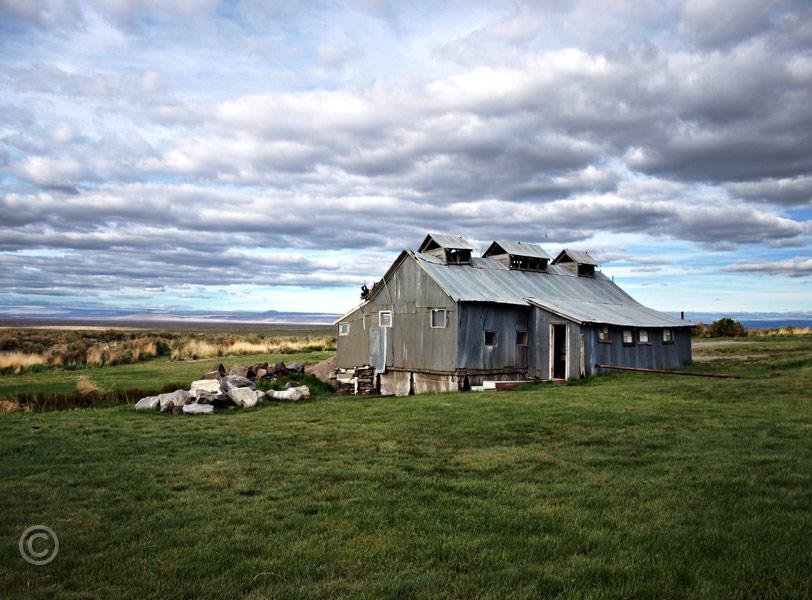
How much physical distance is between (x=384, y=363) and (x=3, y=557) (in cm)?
2558

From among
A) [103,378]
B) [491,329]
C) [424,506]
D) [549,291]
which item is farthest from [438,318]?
[424,506]

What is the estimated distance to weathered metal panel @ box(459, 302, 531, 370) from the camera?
95.2 ft

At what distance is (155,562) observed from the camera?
716 centimetres

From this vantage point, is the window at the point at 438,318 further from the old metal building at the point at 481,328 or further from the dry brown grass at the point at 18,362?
the dry brown grass at the point at 18,362

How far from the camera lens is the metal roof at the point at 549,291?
30.2m

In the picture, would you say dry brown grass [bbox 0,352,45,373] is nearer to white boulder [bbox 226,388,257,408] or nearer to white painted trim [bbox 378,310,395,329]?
white boulder [bbox 226,388,257,408]

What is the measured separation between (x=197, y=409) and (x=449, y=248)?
1642cm

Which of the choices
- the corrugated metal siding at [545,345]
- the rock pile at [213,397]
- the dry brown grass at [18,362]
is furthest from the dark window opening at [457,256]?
the dry brown grass at [18,362]

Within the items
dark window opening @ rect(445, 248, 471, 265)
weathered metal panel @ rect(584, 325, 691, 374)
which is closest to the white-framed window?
dark window opening @ rect(445, 248, 471, 265)

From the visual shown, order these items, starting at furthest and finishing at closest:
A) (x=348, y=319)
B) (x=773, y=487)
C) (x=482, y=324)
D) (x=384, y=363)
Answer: (x=348, y=319), (x=384, y=363), (x=482, y=324), (x=773, y=487)

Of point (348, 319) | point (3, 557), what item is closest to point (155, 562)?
point (3, 557)

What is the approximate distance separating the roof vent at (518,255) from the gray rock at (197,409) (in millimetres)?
19945

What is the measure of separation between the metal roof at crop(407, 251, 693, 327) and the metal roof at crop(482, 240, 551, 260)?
0.99 metres

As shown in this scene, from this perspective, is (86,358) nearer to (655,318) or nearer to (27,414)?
(27,414)
